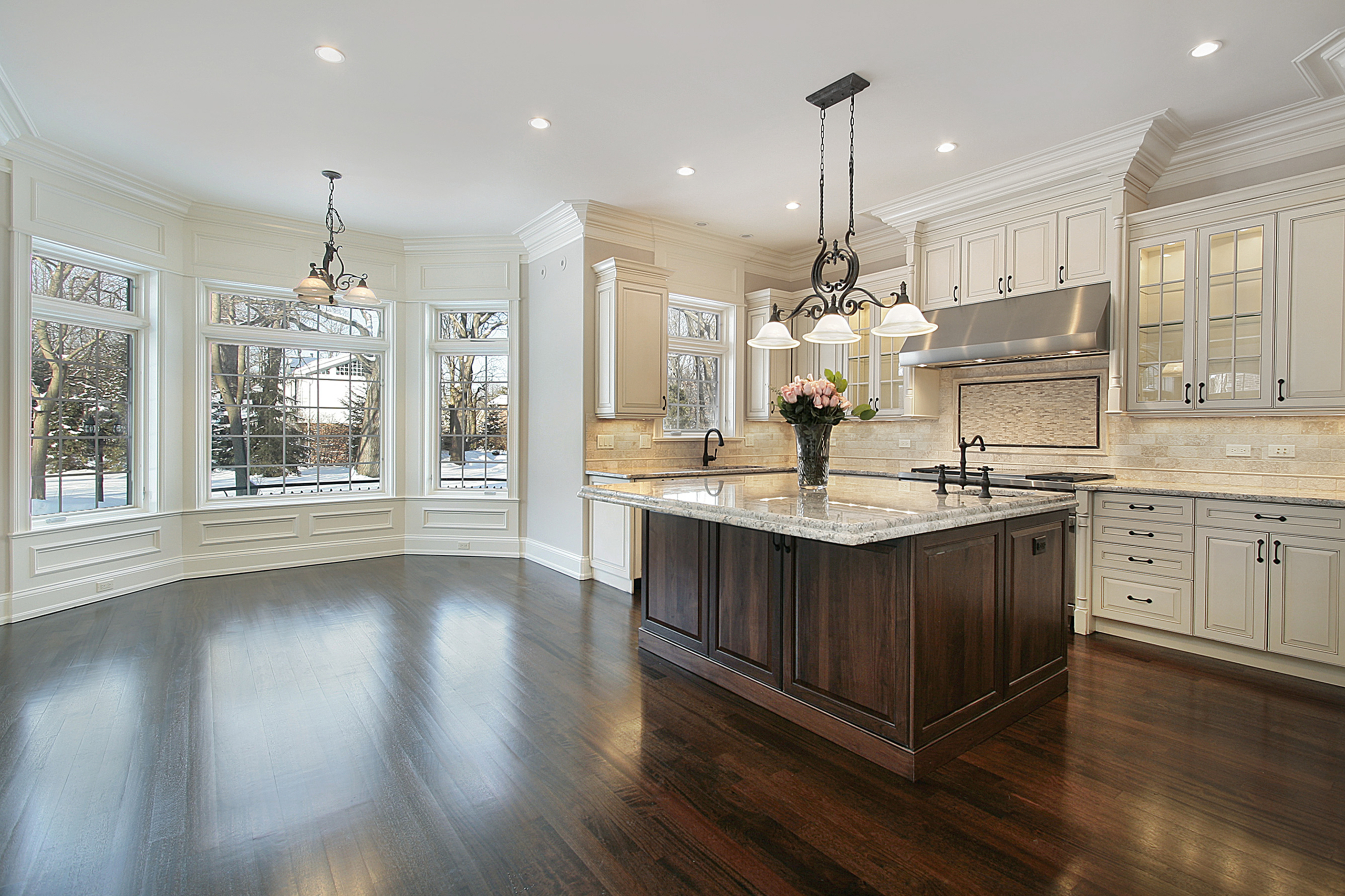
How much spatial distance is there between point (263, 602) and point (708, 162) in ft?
14.3

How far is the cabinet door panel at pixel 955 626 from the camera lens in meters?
2.35

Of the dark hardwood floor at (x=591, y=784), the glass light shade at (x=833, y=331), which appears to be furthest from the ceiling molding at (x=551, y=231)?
the dark hardwood floor at (x=591, y=784)

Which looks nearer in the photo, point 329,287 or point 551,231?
point 329,287

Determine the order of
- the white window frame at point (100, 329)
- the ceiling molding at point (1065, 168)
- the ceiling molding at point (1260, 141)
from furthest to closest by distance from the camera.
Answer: the white window frame at point (100, 329)
the ceiling molding at point (1065, 168)
the ceiling molding at point (1260, 141)

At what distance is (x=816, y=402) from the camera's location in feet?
9.80

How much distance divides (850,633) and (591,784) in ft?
3.63

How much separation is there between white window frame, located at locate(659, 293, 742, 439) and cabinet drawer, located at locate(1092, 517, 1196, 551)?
3.20 metres

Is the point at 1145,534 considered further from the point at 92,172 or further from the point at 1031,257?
the point at 92,172

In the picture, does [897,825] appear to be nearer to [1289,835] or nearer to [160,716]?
[1289,835]

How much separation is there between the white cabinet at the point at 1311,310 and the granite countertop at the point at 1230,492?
1.68ft

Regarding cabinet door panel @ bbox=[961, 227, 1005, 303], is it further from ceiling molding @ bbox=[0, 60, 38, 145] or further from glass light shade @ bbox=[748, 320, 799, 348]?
ceiling molding @ bbox=[0, 60, 38, 145]

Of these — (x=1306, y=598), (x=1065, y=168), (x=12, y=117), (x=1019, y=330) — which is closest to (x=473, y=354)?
(x=12, y=117)

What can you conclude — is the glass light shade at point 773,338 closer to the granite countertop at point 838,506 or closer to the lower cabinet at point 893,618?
the granite countertop at point 838,506

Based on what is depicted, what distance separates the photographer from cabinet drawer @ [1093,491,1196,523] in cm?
364
